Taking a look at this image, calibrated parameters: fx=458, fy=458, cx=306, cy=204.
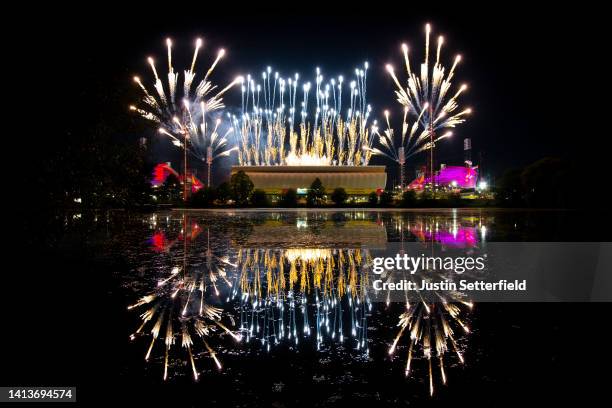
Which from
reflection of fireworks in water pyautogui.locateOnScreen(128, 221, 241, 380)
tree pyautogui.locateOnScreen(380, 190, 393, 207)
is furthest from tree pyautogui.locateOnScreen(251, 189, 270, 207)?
reflection of fireworks in water pyautogui.locateOnScreen(128, 221, 241, 380)

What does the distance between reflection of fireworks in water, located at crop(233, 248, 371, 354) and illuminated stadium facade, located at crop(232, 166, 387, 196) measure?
36875 millimetres

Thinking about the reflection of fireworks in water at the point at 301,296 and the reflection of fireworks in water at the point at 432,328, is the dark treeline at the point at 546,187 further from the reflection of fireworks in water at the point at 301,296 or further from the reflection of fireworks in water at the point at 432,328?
the reflection of fireworks in water at the point at 432,328

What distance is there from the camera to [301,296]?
6766 mm

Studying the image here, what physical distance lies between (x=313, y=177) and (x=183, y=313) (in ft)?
138

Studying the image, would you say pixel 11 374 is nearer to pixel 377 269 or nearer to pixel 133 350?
pixel 133 350

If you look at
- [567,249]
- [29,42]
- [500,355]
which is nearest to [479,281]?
[567,249]

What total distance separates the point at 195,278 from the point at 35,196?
3032mm


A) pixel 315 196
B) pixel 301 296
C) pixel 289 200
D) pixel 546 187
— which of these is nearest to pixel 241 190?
pixel 289 200

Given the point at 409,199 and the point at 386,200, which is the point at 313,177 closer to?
the point at 386,200

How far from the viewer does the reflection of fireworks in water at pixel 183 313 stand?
15.8ft

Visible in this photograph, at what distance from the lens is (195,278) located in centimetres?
806

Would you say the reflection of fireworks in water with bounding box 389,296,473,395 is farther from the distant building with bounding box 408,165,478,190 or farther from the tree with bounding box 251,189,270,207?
the distant building with bounding box 408,165,478,190

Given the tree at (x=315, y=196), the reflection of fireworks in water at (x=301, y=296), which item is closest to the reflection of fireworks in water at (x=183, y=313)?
the reflection of fireworks in water at (x=301, y=296)

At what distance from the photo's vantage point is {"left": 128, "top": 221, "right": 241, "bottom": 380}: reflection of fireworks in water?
4819 mm
